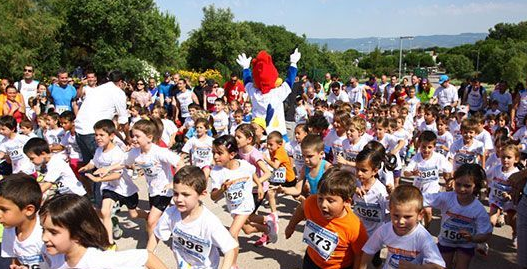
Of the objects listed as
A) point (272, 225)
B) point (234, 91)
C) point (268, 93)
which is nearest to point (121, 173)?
point (272, 225)

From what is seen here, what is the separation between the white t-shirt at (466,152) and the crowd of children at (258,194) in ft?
0.06

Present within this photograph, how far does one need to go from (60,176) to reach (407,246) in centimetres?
371

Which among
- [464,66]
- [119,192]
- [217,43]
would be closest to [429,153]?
[119,192]

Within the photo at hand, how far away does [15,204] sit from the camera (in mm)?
3189

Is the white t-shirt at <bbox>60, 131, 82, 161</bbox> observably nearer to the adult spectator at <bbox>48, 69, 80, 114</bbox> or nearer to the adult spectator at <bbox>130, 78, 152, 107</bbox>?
the adult spectator at <bbox>48, 69, 80, 114</bbox>

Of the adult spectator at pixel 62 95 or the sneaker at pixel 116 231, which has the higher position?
the adult spectator at pixel 62 95

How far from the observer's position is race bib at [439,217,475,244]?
13.3 ft

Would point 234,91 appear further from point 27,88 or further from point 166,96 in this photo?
point 27,88

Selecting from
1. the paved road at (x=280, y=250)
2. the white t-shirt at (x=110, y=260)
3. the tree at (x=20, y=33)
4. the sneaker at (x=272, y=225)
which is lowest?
the paved road at (x=280, y=250)

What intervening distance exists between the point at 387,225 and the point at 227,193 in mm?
1807

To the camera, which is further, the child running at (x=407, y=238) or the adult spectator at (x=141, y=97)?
the adult spectator at (x=141, y=97)

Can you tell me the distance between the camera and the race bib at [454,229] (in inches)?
160

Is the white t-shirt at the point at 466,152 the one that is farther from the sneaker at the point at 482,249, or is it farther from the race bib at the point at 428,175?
the sneaker at the point at 482,249

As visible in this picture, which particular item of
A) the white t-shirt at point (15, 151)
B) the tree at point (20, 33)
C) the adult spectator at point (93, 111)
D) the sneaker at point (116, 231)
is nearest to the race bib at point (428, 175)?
the sneaker at point (116, 231)
